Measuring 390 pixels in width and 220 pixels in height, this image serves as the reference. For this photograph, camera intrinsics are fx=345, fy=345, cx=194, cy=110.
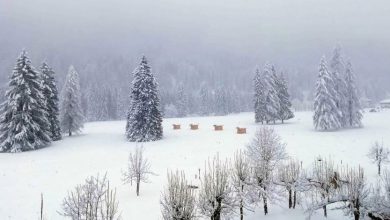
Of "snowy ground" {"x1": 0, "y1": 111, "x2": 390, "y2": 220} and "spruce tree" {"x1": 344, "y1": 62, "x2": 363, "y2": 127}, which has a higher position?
"spruce tree" {"x1": 344, "y1": 62, "x2": 363, "y2": 127}

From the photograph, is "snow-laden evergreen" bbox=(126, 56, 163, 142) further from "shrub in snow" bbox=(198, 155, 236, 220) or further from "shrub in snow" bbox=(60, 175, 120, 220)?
"shrub in snow" bbox=(60, 175, 120, 220)

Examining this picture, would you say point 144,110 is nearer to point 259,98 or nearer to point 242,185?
point 259,98

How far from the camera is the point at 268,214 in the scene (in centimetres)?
2134

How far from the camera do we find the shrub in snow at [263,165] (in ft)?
67.1

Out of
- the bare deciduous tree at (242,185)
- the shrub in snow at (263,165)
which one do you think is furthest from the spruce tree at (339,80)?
the bare deciduous tree at (242,185)

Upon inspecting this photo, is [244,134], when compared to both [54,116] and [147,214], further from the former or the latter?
[147,214]

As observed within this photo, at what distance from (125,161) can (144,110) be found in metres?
16.2

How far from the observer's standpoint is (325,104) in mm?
54750

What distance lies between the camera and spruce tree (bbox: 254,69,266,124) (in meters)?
67.8

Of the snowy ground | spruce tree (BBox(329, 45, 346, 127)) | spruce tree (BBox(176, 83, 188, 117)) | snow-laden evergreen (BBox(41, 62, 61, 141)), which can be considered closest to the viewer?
the snowy ground

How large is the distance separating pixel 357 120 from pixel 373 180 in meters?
33.7

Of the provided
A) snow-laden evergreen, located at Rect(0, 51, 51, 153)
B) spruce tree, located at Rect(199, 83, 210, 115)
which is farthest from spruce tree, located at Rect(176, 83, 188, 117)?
snow-laden evergreen, located at Rect(0, 51, 51, 153)

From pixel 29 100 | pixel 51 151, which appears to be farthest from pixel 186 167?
pixel 29 100

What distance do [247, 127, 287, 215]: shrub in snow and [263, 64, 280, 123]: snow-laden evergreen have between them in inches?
1699
